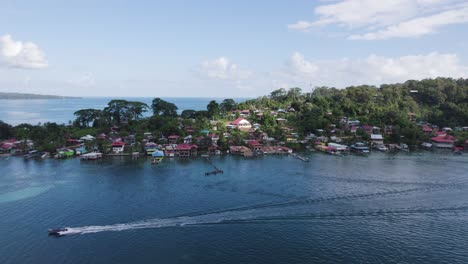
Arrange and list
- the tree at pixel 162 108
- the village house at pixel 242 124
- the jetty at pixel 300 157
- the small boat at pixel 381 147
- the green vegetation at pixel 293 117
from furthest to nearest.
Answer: the tree at pixel 162 108 → the village house at pixel 242 124 → the green vegetation at pixel 293 117 → the small boat at pixel 381 147 → the jetty at pixel 300 157

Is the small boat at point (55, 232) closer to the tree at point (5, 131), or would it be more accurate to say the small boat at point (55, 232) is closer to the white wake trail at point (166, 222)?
the white wake trail at point (166, 222)

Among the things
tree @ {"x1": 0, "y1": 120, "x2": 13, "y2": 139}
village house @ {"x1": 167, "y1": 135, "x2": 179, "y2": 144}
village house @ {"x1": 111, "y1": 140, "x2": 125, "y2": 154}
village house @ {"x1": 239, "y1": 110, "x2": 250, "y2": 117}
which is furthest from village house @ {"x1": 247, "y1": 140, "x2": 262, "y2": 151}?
tree @ {"x1": 0, "y1": 120, "x2": 13, "y2": 139}

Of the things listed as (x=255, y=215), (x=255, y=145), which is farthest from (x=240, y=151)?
(x=255, y=215)

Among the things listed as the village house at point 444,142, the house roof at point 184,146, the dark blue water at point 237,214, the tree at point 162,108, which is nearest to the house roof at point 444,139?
the village house at point 444,142

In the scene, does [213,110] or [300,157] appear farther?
[213,110]

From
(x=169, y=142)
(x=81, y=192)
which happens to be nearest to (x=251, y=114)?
(x=169, y=142)

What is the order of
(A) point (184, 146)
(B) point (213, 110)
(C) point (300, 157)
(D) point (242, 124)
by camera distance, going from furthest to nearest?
1. (B) point (213, 110)
2. (D) point (242, 124)
3. (A) point (184, 146)
4. (C) point (300, 157)

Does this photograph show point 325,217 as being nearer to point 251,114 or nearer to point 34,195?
point 34,195

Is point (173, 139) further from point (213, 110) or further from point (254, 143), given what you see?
point (213, 110)
